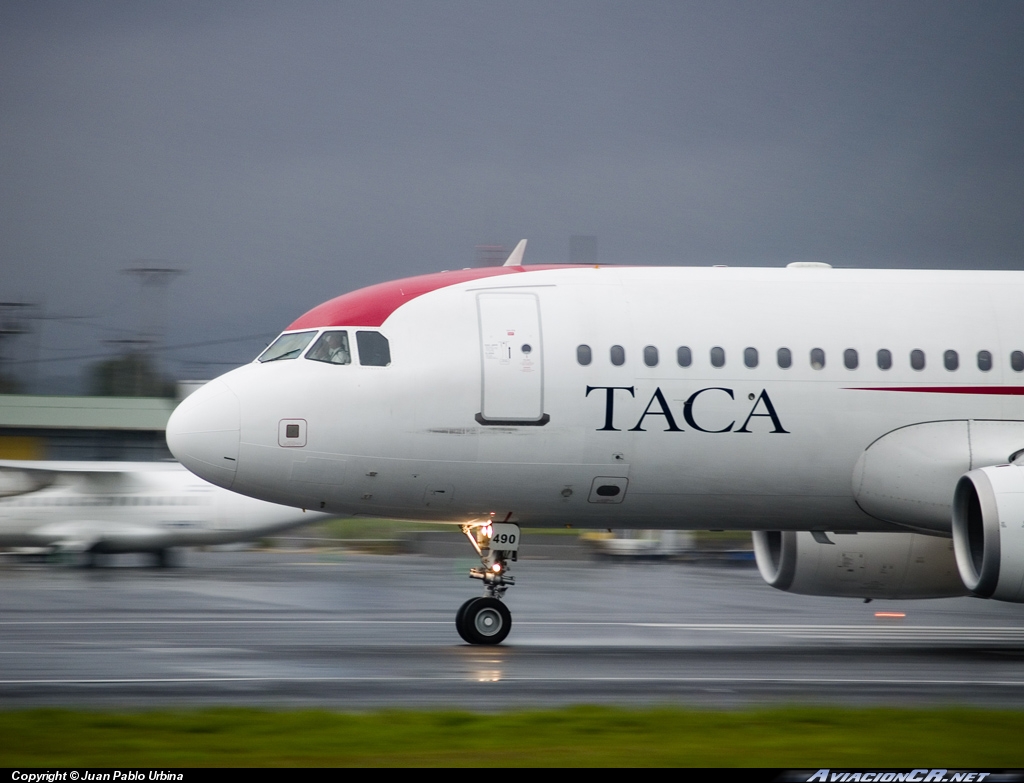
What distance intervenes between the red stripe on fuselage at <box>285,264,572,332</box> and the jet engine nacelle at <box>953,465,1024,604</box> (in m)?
4.94

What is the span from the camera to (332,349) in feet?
44.6

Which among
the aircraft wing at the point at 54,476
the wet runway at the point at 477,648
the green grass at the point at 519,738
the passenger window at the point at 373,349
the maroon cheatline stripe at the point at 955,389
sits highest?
the passenger window at the point at 373,349

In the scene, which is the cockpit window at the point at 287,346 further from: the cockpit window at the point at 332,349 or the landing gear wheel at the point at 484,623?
the landing gear wheel at the point at 484,623

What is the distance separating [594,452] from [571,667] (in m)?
2.29

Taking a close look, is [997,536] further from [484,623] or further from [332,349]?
[332,349]

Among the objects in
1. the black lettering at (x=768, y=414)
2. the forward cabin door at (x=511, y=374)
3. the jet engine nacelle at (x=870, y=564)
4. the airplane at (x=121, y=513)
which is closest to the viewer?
the forward cabin door at (x=511, y=374)

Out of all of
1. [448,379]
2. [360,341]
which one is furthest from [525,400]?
[360,341]

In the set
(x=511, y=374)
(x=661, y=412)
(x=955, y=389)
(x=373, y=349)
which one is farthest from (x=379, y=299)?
(x=955, y=389)

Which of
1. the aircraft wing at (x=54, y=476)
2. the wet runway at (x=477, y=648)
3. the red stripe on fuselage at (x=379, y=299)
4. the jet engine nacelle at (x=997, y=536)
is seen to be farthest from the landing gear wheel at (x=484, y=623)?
the aircraft wing at (x=54, y=476)

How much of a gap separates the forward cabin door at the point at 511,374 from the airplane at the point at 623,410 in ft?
0.08

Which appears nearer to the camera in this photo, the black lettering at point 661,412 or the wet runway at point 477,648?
the wet runway at point 477,648

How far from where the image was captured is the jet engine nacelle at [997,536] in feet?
41.5

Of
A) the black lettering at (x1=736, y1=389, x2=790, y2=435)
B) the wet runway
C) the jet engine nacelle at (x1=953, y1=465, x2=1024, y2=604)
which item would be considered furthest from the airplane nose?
the jet engine nacelle at (x1=953, y1=465, x2=1024, y2=604)

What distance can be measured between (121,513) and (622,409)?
73.8 feet
